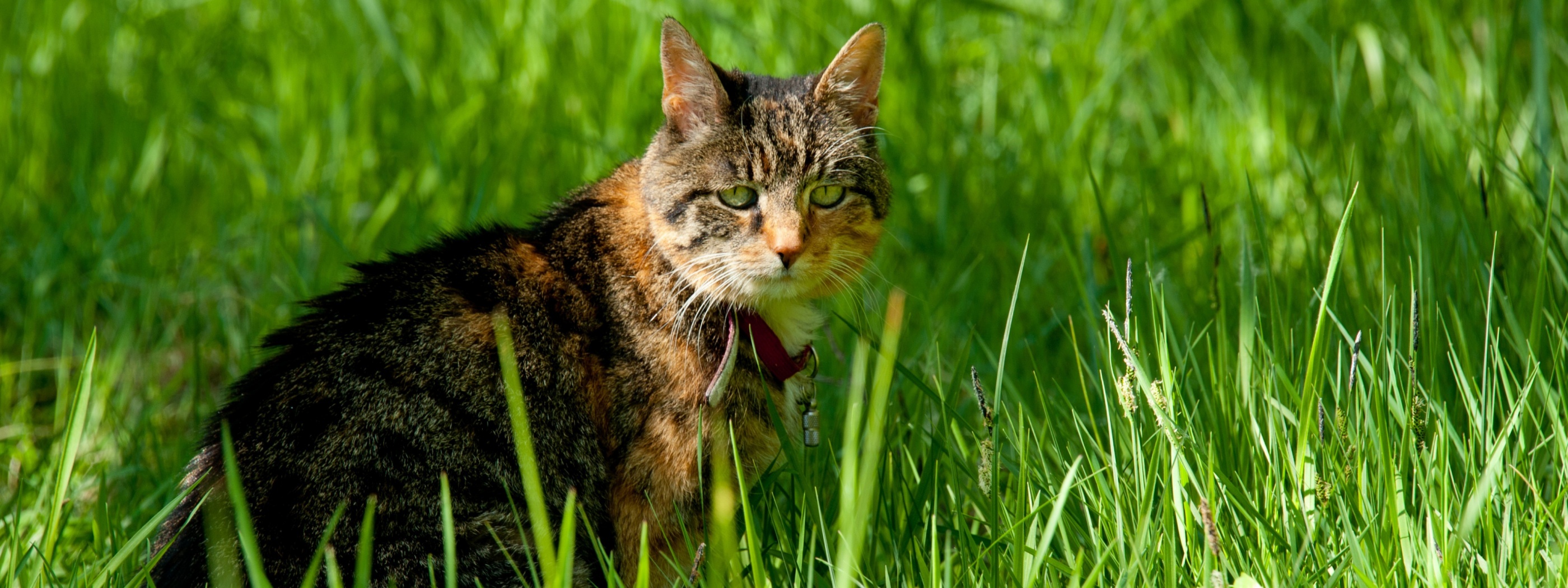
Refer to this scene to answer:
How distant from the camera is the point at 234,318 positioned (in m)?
3.71

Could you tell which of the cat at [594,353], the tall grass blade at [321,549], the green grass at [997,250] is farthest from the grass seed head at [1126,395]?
the tall grass blade at [321,549]

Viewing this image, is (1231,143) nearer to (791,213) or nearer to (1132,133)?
(1132,133)

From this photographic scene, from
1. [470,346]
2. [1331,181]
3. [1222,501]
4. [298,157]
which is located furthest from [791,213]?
[298,157]

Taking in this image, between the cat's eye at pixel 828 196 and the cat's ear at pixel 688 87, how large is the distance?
28cm

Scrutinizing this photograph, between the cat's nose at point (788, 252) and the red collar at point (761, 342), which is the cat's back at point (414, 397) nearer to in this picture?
the red collar at point (761, 342)

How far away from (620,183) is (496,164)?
1.41 m

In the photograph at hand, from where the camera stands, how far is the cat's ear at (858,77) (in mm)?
2846

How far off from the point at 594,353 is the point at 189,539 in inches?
33.6

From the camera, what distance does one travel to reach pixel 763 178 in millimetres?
2744

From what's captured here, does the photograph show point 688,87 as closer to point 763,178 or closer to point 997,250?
point 763,178

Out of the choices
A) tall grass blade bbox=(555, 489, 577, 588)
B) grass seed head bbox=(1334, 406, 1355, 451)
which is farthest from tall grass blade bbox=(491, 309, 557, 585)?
grass seed head bbox=(1334, 406, 1355, 451)

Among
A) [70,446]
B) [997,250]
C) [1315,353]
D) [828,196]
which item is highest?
[828,196]

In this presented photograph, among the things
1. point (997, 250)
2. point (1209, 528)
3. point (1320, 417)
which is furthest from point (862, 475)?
point (997, 250)

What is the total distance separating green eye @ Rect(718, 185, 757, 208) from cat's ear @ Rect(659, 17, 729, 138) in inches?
7.0
